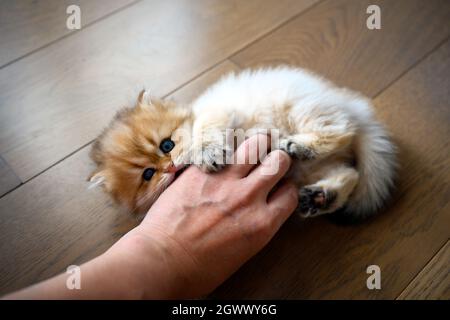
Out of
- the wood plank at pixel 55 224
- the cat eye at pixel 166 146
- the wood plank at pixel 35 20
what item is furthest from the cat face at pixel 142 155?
the wood plank at pixel 35 20

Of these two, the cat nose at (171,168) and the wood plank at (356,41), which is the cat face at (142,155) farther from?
the wood plank at (356,41)

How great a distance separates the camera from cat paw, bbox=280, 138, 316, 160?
1.15m

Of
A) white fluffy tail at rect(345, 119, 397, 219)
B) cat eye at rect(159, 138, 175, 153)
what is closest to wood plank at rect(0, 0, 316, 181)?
cat eye at rect(159, 138, 175, 153)

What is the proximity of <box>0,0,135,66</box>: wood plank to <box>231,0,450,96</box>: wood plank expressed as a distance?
753 mm

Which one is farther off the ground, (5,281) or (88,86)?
(88,86)

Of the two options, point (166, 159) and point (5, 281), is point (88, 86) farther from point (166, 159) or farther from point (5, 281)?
point (5, 281)

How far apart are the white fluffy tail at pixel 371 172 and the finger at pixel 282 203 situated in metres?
0.22

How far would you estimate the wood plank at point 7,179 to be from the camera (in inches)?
54.0

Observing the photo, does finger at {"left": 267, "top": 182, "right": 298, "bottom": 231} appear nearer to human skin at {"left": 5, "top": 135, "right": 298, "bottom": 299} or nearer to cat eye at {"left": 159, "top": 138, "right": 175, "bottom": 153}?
human skin at {"left": 5, "top": 135, "right": 298, "bottom": 299}

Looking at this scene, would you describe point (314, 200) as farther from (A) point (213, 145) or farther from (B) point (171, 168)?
(B) point (171, 168)

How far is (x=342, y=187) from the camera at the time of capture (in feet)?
3.68

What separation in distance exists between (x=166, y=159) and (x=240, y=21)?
895 mm

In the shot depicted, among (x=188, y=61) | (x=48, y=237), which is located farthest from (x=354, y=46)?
(x=48, y=237)

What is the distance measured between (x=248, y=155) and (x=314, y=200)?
0.81 feet
